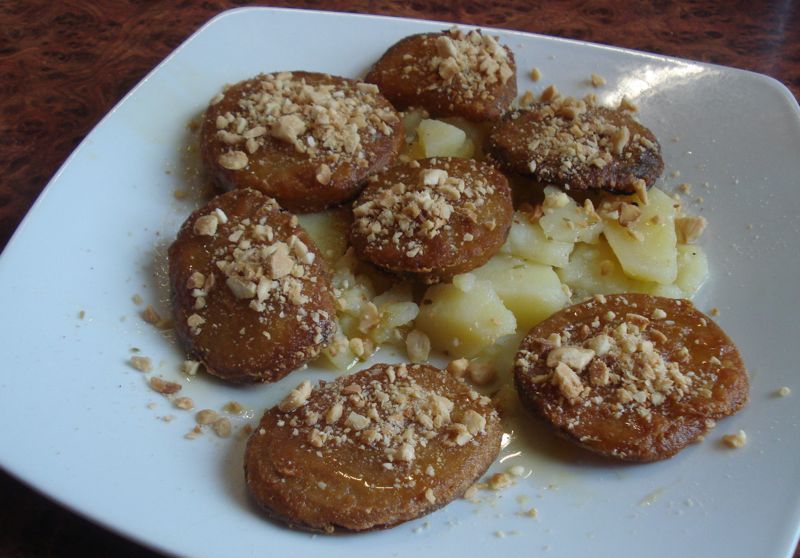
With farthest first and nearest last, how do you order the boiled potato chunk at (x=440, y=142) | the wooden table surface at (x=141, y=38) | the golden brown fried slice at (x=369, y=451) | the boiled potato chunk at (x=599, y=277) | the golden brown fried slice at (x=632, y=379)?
the wooden table surface at (x=141, y=38), the boiled potato chunk at (x=440, y=142), the boiled potato chunk at (x=599, y=277), the golden brown fried slice at (x=632, y=379), the golden brown fried slice at (x=369, y=451)

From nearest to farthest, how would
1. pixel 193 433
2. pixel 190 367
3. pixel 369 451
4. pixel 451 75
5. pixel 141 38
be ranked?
pixel 369 451
pixel 193 433
pixel 190 367
pixel 451 75
pixel 141 38

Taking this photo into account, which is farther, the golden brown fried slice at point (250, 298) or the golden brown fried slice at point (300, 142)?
the golden brown fried slice at point (300, 142)

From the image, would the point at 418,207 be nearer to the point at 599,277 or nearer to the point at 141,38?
the point at 599,277

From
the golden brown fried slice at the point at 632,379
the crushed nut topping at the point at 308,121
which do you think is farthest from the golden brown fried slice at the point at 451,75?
the golden brown fried slice at the point at 632,379

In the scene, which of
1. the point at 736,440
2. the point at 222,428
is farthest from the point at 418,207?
the point at 736,440

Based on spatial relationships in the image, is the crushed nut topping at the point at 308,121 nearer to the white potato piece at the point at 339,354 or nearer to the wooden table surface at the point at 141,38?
the white potato piece at the point at 339,354

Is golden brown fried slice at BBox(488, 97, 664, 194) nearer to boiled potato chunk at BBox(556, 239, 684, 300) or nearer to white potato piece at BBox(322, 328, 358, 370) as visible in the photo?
boiled potato chunk at BBox(556, 239, 684, 300)
